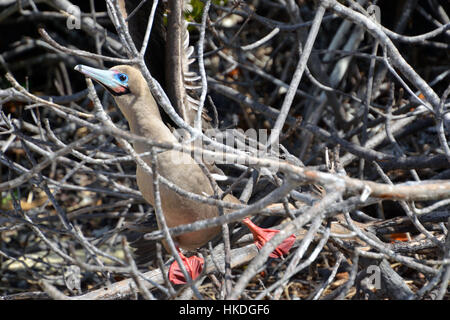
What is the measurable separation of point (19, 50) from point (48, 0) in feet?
4.29

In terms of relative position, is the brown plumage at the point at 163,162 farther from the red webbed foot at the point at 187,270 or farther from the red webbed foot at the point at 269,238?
the red webbed foot at the point at 269,238

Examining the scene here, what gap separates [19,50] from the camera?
5184 millimetres

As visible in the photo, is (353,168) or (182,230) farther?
(353,168)

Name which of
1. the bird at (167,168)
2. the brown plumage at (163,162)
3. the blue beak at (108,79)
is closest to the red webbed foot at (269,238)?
the bird at (167,168)

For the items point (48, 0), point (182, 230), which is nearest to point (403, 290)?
point (182, 230)

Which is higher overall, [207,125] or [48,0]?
[48,0]

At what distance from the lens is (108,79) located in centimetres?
288

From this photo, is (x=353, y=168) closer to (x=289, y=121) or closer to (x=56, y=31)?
(x=289, y=121)

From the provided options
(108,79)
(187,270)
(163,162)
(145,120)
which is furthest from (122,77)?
(187,270)

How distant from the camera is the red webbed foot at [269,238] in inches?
118

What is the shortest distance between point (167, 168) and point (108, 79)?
0.54 m

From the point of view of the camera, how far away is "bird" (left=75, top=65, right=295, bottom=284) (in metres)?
2.86
